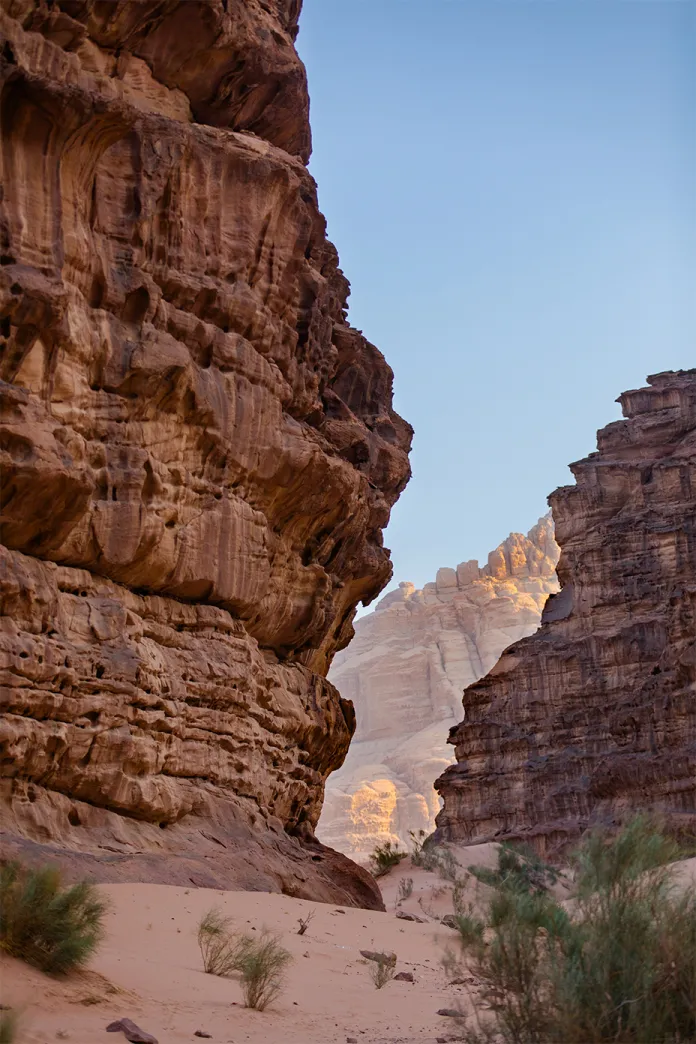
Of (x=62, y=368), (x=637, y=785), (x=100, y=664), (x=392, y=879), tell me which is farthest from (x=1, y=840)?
(x=637, y=785)

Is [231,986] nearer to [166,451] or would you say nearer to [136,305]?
[166,451]

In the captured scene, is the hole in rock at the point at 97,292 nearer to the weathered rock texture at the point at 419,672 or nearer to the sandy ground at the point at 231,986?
the sandy ground at the point at 231,986

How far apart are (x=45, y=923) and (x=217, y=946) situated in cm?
232

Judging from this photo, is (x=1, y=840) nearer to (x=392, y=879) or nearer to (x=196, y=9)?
(x=196, y=9)

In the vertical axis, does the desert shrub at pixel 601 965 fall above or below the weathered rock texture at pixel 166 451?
below

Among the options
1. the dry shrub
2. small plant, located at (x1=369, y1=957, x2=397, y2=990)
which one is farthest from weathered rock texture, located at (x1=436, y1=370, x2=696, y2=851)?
the dry shrub

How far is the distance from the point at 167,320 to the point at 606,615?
44.5 metres

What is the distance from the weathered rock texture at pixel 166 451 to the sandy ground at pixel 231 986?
1396mm

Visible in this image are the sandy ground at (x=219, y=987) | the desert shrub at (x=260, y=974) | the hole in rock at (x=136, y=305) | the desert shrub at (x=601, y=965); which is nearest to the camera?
the desert shrub at (x=601, y=965)

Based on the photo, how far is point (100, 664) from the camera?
17641 mm

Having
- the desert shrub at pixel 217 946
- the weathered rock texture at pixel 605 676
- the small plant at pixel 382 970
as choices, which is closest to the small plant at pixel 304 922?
the small plant at pixel 382 970

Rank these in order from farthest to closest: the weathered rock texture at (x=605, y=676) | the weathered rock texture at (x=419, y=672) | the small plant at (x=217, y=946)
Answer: the weathered rock texture at (x=419, y=672), the weathered rock texture at (x=605, y=676), the small plant at (x=217, y=946)

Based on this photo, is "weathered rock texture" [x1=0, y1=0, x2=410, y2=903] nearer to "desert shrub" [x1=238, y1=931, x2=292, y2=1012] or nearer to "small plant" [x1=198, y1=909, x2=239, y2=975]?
"small plant" [x1=198, y1=909, x2=239, y2=975]

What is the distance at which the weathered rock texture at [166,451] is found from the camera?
17109 millimetres
